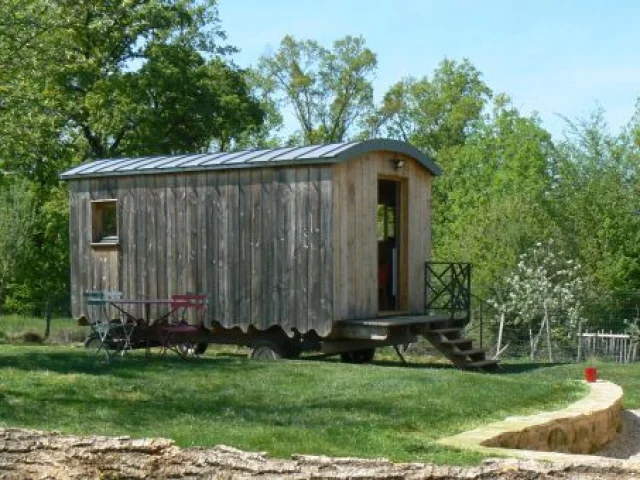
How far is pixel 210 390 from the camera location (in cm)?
939

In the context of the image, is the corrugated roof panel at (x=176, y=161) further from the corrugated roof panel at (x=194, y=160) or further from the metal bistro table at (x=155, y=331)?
the metal bistro table at (x=155, y=331)

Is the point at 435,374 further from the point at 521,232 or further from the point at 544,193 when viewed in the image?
the point at 544,193

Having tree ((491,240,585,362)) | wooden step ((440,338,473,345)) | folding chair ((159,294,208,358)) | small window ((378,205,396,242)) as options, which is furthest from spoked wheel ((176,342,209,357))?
tree ((491,240,585,362))

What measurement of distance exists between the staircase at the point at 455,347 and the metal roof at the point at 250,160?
2501mm

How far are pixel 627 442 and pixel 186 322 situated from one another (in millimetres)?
7484

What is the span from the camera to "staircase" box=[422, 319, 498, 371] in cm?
1438

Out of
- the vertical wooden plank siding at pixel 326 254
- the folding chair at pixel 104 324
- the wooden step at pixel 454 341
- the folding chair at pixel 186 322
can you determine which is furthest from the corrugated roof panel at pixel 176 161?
the wooden step at pixel 454 341

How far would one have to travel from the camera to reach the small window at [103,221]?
53.6ft

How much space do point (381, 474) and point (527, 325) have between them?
15771 millimetres

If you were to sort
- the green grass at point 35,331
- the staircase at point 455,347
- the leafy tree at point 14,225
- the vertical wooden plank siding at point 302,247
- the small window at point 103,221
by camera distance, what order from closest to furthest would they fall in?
the vertical wooden plank siding at point 302,247 < the staircase at point 455,347 < the small window at point 103,221 < the green grass at point 35,331 < the leafy tree at point 14,225

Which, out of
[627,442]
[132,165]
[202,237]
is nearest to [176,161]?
[132,165]

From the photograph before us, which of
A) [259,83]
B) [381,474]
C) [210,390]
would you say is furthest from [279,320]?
[259,83]

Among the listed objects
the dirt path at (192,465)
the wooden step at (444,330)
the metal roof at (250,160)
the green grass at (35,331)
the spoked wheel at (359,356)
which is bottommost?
the green grass at (35,331)

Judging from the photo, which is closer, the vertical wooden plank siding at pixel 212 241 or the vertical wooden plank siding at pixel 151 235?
the vertical wooden plank siding at pixel 212 241
